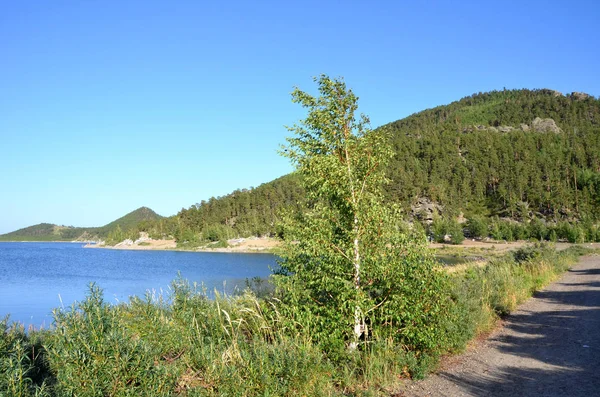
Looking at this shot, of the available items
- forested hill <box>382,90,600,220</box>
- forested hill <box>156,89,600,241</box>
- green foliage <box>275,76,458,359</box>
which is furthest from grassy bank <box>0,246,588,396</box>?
forested hill <box>382,90,600,220</box>

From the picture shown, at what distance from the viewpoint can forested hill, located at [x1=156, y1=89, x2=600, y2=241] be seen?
101 metres

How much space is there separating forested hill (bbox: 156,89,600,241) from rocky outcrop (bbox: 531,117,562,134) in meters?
0.36

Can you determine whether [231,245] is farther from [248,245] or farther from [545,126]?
[545,126]

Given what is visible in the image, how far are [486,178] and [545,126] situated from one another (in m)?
57.8

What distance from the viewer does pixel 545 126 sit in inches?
6289

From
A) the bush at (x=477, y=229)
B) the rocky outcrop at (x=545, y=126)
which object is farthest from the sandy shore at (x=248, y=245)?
the rocky outcrop at (x=545, y=126)

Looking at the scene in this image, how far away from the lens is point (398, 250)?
8352 mm

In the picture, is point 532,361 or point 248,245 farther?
point 248,245

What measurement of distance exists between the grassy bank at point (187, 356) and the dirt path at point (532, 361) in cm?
44

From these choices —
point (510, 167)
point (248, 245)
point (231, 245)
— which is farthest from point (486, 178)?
point (231, 245)

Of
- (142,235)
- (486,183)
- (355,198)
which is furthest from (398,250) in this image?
(142,235)

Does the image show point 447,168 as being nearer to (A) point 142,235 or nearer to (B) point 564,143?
(B) point 564,143

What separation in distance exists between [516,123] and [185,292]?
190028 mm

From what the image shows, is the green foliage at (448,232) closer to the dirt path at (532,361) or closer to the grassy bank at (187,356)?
the dirt path at (532,361)
